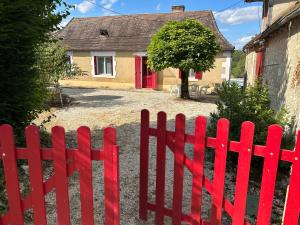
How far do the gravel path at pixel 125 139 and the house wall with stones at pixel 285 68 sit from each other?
1.76 metres

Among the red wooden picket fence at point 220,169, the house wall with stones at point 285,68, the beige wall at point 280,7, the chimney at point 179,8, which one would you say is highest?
the chimney at point 179,8

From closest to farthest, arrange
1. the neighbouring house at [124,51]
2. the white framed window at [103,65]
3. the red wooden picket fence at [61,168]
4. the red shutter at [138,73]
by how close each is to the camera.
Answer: the red wooden picket fence at [61,168], the neighbouring house at [124,51], the red shutter at [138,73], the white framed window at [103,65]

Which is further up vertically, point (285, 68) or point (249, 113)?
point (285, 68)

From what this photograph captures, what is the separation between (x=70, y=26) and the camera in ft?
68.0

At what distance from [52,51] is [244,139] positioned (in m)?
9.13

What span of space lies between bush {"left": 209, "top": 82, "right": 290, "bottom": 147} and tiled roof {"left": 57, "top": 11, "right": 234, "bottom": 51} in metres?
11.6

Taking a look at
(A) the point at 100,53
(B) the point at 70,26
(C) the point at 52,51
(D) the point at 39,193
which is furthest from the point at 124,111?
(B) the point at 70,26

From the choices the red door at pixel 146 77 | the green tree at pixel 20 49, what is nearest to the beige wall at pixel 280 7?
the green tree at pixel 20 49

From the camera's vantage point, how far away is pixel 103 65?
60.1 feet

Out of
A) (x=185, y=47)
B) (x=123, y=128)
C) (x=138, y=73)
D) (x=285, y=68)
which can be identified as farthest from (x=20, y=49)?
(x=138, y=73)

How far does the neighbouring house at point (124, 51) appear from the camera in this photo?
55.3 ft

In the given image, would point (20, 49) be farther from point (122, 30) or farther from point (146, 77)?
point (122, 30)

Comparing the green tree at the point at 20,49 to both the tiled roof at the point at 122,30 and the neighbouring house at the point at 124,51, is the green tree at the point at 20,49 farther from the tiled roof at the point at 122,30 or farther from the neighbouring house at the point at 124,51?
the tiled roof at the point at 122,30

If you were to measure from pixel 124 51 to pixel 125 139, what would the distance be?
11.8m
